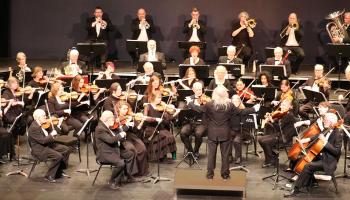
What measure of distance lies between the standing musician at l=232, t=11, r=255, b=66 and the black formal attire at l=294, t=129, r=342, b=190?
16.7 ft

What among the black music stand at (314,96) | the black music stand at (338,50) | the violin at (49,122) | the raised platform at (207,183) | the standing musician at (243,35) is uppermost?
the standing musician at (243,35)

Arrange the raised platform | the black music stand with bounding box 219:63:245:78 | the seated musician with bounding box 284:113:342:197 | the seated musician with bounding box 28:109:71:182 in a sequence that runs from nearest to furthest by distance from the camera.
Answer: the raised platform → the seated musician with bounding box 284:113:342:197 → the seated musician with bounding box 28:109:71:182 → the black music stand with bounding box 219:63:245:78

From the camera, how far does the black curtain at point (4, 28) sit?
621 inches

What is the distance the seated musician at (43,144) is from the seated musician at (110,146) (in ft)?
2.23

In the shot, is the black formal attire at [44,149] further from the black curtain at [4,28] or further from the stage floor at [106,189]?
Answer: the black curtain at [4,28]

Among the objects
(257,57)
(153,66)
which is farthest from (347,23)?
(153,66)

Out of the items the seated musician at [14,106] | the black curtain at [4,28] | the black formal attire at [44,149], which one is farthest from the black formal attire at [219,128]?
the black curtain at [4,28]

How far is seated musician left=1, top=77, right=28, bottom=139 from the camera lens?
10562mm

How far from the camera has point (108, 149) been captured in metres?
9.23

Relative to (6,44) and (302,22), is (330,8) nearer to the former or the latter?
(302,22)

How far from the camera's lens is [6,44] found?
16047mm

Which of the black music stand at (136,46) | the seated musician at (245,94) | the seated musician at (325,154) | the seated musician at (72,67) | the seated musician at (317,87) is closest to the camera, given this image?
the seated musician at (325,154)

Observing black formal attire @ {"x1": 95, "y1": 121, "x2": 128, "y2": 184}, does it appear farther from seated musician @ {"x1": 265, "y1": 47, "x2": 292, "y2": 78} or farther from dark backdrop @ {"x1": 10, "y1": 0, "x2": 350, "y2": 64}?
dark backdrop @ {"x1": 10, "y1": 0, "x2": 350, "y2": 64}

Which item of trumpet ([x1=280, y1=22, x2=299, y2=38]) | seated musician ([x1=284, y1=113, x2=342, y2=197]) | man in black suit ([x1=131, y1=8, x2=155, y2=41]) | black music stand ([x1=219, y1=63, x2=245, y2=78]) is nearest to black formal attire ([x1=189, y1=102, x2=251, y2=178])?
seated musician ([x1=284, y1=113, x2=342, y2=197])
